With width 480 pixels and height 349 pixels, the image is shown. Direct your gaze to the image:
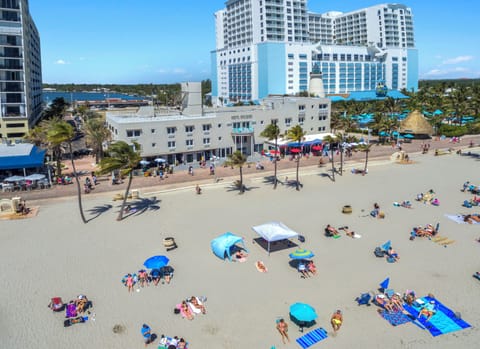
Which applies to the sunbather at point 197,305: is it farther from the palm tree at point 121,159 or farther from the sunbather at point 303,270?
the palm tree at point 121,159

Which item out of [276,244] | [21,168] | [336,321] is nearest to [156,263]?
[276,244]

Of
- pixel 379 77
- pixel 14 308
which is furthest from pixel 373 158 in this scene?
pixel 379 77

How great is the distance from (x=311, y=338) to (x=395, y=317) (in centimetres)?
412

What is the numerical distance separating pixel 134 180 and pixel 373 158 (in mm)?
31928

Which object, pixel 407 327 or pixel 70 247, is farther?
pixel 70 247

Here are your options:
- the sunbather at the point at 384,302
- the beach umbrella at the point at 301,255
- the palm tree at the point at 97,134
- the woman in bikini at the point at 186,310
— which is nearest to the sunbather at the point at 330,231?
the beach umbrella at the point at 301,255

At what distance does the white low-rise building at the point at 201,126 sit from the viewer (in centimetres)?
4741

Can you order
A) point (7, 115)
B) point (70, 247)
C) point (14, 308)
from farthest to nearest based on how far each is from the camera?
point (7, 115) < point (70, 247) < point (14, 308)


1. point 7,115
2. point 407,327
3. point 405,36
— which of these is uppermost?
point 405,36

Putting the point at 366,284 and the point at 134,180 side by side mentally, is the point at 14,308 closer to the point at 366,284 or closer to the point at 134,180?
the point at 366,284

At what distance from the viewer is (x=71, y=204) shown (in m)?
34.9

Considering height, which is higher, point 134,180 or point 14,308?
point 134,180

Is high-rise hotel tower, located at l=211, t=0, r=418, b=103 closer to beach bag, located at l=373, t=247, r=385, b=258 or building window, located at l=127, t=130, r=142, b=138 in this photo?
building window, located at l=127, t=130, r=142, b=138

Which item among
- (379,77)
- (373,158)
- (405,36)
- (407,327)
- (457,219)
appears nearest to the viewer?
(407,327)
